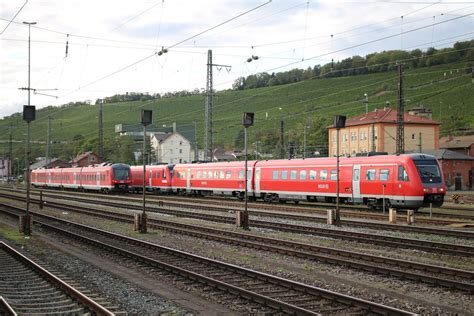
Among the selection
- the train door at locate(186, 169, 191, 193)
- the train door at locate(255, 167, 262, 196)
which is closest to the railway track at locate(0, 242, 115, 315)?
the train door at locate(255, 167, 262, 196)

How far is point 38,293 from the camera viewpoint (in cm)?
1339

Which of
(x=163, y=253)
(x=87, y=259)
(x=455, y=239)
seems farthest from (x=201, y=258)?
(x=455, y=239)

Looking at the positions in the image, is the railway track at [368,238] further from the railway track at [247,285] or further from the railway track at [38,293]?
the railway track at [38,293]

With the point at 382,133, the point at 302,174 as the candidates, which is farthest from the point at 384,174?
the point at 382,133

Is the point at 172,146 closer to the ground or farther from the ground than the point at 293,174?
farther from the ground

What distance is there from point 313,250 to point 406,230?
22.0 ft

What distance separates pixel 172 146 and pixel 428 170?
326 feet

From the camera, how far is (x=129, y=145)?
342 feet

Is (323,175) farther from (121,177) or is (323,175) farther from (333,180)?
(121,177)

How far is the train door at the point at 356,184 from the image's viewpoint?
35.3 metres

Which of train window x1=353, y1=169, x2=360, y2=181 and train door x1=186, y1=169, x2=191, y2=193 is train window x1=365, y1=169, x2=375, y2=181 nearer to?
train window x1=353, y1=169, x2=360, y2=181

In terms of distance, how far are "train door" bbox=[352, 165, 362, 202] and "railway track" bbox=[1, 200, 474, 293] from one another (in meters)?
12.2

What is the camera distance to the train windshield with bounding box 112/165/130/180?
2517 inches

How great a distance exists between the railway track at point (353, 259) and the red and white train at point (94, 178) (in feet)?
126
